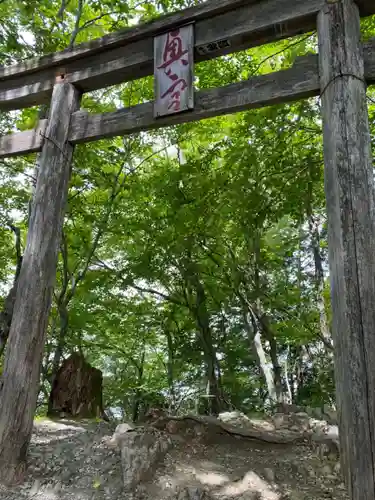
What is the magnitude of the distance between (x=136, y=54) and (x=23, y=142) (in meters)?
1.52

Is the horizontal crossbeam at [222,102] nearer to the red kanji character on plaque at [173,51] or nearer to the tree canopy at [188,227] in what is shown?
the red kanji character on plaque at [173,51]

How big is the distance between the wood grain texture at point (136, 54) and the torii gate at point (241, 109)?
11mm

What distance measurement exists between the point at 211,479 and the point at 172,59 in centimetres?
364

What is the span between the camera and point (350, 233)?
8.13 feet

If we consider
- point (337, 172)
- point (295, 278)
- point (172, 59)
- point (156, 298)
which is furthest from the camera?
point (295, 278)

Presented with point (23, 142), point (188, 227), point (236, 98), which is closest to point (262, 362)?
point (188, 227)

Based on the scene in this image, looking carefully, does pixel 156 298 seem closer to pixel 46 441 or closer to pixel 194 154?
pixel 194 154

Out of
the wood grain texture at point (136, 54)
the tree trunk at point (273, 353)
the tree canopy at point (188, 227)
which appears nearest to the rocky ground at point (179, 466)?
the tree canopy at point (188, 227)

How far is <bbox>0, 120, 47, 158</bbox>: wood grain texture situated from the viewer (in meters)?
4.01

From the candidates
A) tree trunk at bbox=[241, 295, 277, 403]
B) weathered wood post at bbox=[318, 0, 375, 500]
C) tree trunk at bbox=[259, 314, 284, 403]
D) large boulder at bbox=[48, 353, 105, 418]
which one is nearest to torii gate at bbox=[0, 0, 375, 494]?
weathered wood post at bbox=[318, 0, 375, 500]

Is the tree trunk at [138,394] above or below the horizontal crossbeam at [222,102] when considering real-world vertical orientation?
below

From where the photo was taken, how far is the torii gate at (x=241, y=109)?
2.32 metres

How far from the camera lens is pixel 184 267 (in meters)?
7.45

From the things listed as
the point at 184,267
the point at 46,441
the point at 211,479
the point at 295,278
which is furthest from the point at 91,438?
the point at 295,278
